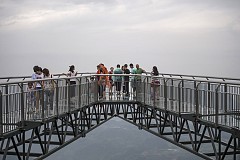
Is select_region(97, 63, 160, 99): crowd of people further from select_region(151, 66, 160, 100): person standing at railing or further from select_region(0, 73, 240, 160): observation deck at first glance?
select_region(151, 66, 160, 100): person standing at railing

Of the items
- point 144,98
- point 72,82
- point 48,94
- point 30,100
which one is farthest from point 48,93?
point 144,98

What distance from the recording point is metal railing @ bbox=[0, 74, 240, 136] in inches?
454

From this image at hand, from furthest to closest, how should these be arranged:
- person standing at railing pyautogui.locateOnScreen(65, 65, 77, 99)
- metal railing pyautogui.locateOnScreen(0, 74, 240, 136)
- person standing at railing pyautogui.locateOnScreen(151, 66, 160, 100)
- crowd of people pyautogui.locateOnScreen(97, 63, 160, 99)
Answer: crowd of people pyautogui.locateOnScreen(97, 63, 160, 99)
person standing at railing pyautogui.locateOnScreen(151, 66, 160, 100)
person standing at railing pyautogui.locateOnScreen(65, 65, 77, 99)
metal railing pyautogui.locateOnScreen(0, 74, 240, 136)

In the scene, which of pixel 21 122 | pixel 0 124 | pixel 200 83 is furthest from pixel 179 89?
pixel 0 124

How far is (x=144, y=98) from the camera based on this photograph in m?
20.8

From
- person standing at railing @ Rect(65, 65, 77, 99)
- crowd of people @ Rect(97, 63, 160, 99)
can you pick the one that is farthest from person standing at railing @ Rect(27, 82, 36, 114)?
crowd of people @ Rect(97, 63, 160, 99)

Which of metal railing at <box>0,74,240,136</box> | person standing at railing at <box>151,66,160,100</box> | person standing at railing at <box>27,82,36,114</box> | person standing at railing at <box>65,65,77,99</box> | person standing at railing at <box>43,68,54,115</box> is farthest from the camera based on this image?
person standing at railing at <box>151,66,160,100</box>

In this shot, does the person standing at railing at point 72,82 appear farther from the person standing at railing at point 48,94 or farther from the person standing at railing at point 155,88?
the person standing at railing at point 155,88

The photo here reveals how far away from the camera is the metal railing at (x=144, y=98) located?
11531 millimetres

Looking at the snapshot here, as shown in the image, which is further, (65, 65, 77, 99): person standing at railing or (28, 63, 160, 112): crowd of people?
(65, 65, 77, 99): person standing at railing

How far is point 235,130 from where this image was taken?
11586 millimetres

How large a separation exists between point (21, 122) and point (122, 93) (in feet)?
37.4

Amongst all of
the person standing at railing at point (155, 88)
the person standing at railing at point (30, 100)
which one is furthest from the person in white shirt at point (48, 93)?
the person standing at railing at point (155, 88)

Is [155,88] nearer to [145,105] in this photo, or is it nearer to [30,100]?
[145,105]
